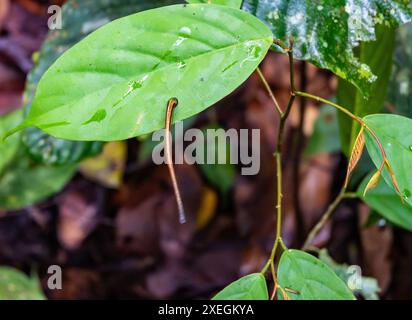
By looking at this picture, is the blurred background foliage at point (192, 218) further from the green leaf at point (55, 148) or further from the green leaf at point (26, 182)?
the green leaf at point (55, 148)

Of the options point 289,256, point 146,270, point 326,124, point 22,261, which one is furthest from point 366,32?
point 22,261

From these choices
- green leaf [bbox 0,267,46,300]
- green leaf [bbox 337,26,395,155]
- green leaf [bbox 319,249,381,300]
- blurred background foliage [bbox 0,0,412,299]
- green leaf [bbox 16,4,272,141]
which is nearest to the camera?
green leaf [bbox 16,4,272,141]

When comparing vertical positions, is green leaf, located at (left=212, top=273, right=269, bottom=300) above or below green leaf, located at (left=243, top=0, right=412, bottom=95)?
below

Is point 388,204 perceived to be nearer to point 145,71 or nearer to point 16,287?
point 145,71

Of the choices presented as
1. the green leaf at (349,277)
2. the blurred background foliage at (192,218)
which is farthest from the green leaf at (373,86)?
the blurred background foliage at (192,218)

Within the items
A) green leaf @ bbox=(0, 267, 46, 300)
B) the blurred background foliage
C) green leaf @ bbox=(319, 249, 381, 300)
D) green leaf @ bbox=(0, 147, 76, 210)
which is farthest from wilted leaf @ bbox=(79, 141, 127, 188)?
green leaf @ bbox=(319, 249, 381, 300)

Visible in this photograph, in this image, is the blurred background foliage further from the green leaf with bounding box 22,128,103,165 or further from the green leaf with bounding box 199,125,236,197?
the green leaf with bounding box 22,128,103,165
